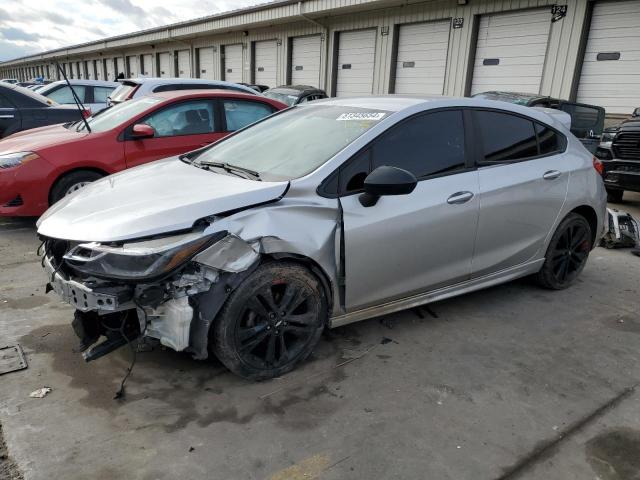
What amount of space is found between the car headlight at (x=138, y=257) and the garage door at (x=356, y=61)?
49.9 ft

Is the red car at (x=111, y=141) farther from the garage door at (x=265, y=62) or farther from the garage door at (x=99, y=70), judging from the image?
the garage door at (x=99, y=70)

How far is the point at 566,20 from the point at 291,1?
9.51m

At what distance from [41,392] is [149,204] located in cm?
113

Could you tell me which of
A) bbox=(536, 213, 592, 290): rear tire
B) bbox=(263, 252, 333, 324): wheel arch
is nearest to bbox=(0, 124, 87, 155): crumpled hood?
bbox=(263, 252, 333, 324): wheel arch

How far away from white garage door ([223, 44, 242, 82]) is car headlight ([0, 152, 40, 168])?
1917 cm

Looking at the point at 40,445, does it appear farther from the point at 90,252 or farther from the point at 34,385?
the point at 90,252

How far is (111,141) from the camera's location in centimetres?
567

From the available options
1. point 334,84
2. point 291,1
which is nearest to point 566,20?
point 334,84

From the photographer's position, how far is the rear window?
8168 millimetres

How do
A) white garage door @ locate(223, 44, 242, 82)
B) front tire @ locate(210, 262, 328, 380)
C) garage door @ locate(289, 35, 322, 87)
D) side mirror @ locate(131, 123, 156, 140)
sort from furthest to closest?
white garage door @ locate(223, 44, 242, 82), garage door @ locate(289, 35, 322, 87), side mirror @ locate(131, 123, 156, 140), front tire @ locate(210, 262, 328, 380)

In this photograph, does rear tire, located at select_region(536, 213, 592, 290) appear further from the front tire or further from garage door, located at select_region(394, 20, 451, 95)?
garage door, located at select_region(394, 20, 451, 95)

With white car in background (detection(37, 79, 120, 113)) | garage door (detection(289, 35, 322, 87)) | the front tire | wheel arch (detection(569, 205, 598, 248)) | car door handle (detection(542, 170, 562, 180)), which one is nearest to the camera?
the front tire

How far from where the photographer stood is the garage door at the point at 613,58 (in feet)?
35.6

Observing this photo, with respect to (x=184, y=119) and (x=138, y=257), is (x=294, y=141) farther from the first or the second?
(x=184, y=119)
